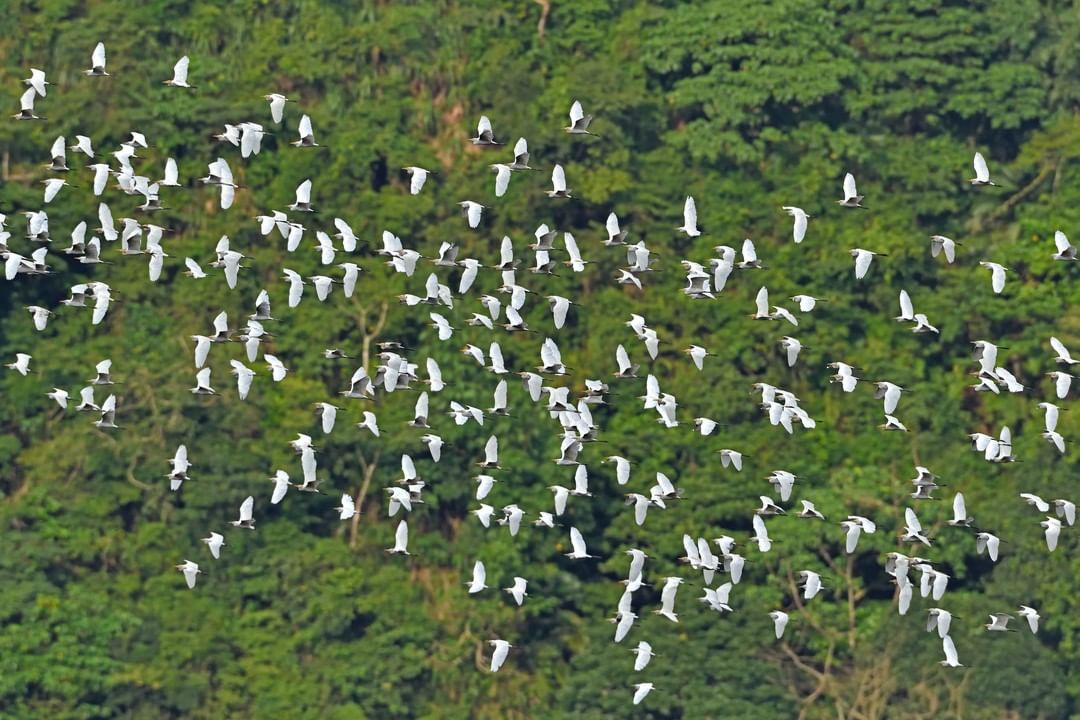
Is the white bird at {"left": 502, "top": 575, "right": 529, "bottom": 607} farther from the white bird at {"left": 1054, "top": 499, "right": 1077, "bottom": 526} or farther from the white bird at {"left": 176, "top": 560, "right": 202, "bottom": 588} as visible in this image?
the white bird at {"left": 1054, "top": 499, "right": 1077, "bottom": 526}

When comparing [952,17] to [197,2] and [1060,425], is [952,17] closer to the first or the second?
[1060,425]

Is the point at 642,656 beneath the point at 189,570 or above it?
beneath

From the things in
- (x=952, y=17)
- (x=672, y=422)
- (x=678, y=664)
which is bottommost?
(x=678, y=664)

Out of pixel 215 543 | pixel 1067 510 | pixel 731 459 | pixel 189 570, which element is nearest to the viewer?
pixel 189 570

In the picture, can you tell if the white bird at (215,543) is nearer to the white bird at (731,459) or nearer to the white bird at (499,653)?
the white bird at (499,653)

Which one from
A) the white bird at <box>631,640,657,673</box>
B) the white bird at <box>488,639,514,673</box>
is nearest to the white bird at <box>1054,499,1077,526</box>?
the white bird at <box>631,640,657,673</box>

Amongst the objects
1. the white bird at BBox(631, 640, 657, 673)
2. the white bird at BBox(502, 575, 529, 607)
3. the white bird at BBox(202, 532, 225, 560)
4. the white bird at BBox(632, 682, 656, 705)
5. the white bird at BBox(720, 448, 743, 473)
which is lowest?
the white bird at BBox(632, 682, 656, 705)

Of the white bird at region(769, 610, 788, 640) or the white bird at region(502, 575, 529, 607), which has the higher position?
the white bird at region(502, 575, 529, 607)

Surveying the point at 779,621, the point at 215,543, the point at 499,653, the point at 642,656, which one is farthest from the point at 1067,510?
the point at 215,543

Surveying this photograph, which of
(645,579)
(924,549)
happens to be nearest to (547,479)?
(645,579)

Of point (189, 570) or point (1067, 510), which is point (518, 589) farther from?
point (1067, 510)

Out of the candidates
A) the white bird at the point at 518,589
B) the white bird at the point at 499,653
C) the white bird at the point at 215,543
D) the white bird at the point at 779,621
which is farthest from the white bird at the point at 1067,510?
the white bird at the point at 215,543
